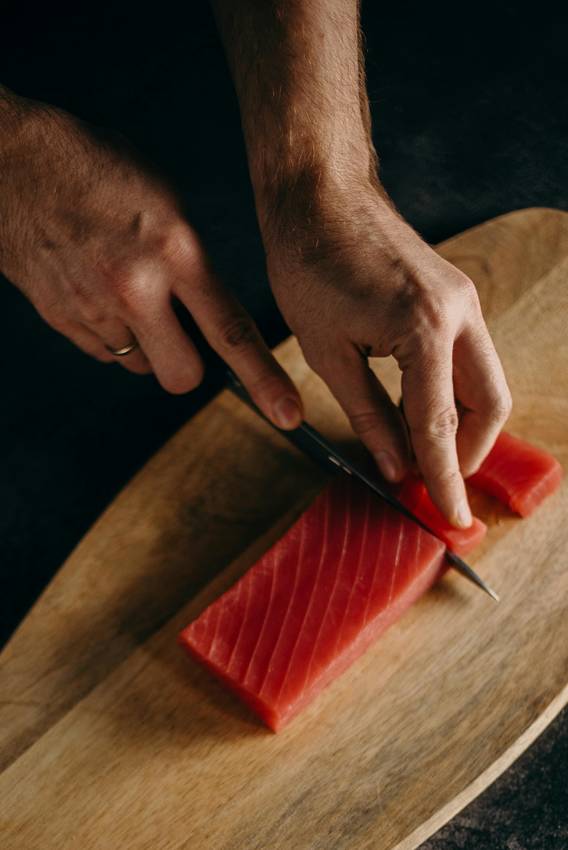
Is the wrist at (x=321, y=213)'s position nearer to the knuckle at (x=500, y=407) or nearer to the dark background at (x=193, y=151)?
the knuckle at (x=500, y=407)

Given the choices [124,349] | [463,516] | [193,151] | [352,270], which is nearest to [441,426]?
[463,516]

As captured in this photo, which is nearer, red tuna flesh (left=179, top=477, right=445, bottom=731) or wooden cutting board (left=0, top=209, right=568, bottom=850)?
wooden cutting board (left=0, top=209, right=568, bottom=850)

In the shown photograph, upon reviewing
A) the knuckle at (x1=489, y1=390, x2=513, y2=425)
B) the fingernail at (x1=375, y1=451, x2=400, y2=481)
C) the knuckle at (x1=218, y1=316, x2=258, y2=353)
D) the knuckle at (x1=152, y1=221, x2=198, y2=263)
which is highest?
the knuckle at (x1=152, y1=221, x2=198, y2=263)

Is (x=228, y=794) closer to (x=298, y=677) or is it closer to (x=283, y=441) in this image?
(x=298, y=677)

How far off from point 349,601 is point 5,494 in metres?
1.38

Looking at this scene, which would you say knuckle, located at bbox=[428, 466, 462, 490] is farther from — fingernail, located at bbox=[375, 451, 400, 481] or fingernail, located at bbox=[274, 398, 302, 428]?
fingernail, located at bbox=[274, 398, 302, 428]

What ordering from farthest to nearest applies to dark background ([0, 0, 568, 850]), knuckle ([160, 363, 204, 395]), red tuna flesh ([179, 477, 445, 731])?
dark background ([0, 0, 568, 850]) < knuckle ([160, 363, 204, 395]) < red tuna flesh ([179, 477, 445, 731])

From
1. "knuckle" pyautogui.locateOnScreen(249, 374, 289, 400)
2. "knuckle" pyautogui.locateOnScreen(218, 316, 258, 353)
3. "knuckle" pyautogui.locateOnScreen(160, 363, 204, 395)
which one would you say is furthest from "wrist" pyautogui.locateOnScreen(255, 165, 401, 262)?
"knuckle" pyautogui.locateOnScreen(160, 363, 204, 395)

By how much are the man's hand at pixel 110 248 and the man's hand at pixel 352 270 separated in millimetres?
154

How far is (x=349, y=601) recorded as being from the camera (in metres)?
2.23

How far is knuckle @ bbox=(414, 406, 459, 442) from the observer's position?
208 centimetres

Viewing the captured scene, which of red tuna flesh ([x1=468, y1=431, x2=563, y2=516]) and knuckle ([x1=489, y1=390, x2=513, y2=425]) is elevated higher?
knuckle ([x1=489, y1=390, x2=513, y2=425])

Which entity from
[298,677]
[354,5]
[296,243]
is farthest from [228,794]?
[354,5]

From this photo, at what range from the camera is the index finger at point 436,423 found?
2043 mm
